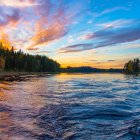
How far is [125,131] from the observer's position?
13.5m

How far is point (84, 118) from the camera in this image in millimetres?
17156

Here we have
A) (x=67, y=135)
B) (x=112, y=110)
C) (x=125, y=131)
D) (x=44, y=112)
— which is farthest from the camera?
(x=112, y=110)

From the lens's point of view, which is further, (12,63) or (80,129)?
(12,63)

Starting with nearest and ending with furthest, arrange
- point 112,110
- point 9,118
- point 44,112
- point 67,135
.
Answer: point 67,135, point 9,118, point 44,112, point 112,110

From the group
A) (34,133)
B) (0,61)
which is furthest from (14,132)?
(0,61)

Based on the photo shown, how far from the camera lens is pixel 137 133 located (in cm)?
1314

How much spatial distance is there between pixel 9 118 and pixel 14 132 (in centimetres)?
346

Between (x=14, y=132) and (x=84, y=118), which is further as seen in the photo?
(x=84, y=118)

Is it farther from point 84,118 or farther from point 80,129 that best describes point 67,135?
point 84,118

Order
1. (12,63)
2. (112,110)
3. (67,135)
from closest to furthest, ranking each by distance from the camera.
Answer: (67,135) → (112,110) → (12,63)

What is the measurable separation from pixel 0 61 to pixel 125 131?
117 m

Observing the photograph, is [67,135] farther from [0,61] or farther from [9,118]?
[0,61]

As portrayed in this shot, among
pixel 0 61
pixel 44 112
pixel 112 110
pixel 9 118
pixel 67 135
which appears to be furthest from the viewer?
pixel 0 61

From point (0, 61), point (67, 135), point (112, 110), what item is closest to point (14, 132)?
point (67, 135)
